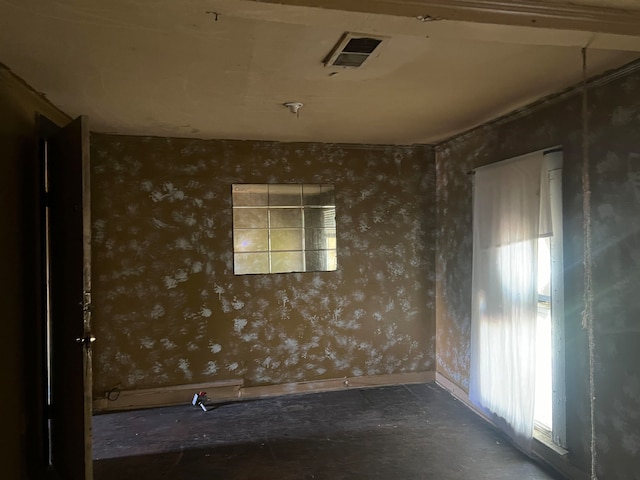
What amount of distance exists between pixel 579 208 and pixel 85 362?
113 inches

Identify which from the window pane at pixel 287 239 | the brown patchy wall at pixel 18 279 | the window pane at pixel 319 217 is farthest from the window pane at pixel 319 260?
the brown patchy wall at pixel 18 279

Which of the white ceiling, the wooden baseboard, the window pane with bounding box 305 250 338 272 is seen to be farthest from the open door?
the window pane with bounding box 305 250 338 272

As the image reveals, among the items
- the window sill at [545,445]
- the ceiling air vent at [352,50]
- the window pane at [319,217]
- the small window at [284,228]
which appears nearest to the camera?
the ceiling air vent at [352,50]

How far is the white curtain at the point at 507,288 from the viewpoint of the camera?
2738mm

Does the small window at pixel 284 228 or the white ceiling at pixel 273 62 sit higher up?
the white ceiling at pixel 273 62

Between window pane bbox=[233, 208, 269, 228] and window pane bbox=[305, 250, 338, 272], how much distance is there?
53 centimetres

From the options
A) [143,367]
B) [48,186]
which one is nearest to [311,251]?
[143,367]

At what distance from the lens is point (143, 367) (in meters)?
3.73

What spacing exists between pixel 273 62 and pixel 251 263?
2.37 m

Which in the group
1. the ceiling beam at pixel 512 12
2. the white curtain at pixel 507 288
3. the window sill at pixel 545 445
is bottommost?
the window sill at pixel 545 445

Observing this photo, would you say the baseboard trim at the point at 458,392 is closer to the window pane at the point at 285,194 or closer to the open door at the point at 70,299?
the window pane at the point at 285,194

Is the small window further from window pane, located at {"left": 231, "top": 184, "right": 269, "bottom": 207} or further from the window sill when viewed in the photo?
the window sill

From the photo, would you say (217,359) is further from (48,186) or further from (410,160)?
(410,160)

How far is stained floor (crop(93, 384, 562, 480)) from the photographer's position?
267 centimetres
